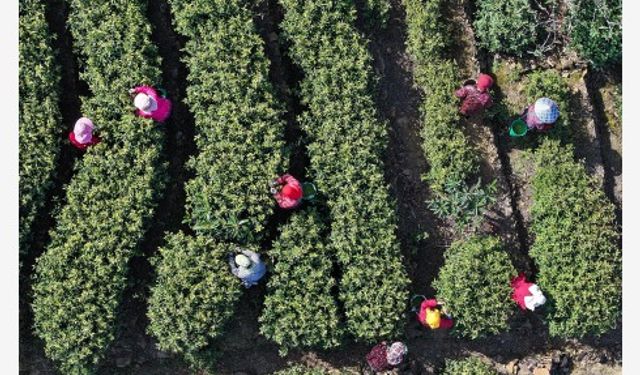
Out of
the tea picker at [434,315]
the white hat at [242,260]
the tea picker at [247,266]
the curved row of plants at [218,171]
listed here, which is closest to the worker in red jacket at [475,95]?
the curved row of plants at [218,171]

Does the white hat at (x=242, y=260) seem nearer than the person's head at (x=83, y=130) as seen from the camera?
No

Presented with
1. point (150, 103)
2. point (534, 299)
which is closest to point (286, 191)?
point (150, 103)

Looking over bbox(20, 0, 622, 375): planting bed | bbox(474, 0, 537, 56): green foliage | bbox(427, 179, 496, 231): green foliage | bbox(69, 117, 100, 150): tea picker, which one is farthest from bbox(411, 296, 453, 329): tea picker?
bbox(69, 117, 100, 150): tea picker

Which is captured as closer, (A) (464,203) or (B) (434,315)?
(B) (434,315)

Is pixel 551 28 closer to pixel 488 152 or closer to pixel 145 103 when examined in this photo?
pixel 488 152

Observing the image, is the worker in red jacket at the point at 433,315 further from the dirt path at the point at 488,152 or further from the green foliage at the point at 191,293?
the green foliage at the point at 191,293

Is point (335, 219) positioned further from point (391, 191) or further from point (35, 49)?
point (35, 49)

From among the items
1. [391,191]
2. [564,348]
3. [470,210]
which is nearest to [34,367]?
[391,191]
